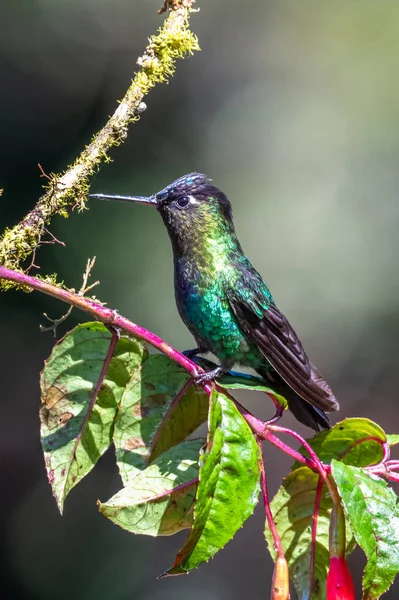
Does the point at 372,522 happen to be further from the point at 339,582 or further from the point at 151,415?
the point at 151,415

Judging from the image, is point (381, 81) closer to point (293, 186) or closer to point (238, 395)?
point (293, 186)

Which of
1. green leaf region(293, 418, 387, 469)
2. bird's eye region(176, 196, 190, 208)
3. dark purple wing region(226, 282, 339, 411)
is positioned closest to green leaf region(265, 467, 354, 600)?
green leaf region(293, 418, 387, 469)

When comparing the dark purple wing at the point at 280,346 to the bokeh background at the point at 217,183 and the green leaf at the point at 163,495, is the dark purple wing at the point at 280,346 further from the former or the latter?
the bokeh background at the point at 217,183

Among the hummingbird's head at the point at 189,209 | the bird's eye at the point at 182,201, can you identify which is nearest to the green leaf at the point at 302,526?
the hummingbird's head at the point at 189,209

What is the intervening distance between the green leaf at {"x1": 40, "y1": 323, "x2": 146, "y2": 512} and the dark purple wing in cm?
80

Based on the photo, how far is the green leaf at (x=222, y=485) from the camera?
1368 mm

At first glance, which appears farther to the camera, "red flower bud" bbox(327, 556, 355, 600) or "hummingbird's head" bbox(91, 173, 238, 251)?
"hummingbird's head" bbox(91, 173, 238, 251)

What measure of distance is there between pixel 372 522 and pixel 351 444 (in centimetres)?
32

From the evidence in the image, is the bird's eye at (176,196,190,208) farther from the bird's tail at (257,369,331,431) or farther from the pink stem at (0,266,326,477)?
the pink stem at (0,266,326,477)

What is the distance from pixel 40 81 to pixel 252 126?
1766mm

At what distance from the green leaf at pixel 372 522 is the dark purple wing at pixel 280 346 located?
921 millimetres

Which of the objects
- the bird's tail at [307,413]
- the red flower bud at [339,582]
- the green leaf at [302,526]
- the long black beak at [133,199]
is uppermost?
the long black beak at [133,199]

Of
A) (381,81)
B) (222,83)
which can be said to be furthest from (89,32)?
(381,81)

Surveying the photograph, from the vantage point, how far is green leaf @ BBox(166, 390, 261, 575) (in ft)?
4.49
